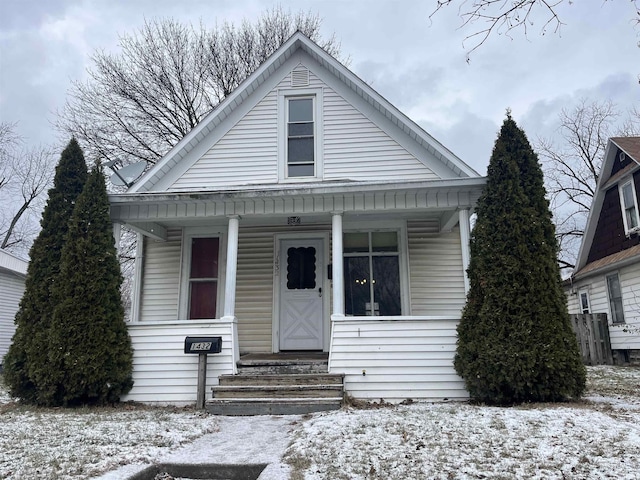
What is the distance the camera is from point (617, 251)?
12.4 meters

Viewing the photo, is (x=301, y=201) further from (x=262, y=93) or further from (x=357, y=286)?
(x=262, y=93)

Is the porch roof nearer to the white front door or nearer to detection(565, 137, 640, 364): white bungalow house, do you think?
the white front door

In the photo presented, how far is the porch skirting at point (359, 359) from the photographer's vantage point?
20.6ft

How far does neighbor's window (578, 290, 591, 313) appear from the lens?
1422cm

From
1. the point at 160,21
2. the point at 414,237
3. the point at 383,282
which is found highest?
the point at 160,21

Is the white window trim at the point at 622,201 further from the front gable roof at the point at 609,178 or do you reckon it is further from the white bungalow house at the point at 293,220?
the white bungalow house at the point at 293,220

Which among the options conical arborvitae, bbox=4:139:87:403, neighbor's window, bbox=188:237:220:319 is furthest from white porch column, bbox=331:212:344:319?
conical arborvitae, bbox=4:139:87:403

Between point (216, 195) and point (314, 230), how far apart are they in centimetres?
218

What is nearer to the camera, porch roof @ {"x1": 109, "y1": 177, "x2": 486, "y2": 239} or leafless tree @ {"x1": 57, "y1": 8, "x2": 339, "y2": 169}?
porch roof @ {"x1": 109, "y1": 177, "x2": 486, "y2": 239}

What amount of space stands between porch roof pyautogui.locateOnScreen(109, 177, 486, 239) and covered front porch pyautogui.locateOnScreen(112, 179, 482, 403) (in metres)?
0.02

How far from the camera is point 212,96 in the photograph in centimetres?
1845

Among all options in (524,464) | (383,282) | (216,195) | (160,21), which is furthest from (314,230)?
(160,21)

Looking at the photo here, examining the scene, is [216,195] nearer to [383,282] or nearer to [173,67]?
[383,282]

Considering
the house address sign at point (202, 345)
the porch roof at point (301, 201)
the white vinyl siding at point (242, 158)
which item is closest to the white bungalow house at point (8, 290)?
the white vinyl siding at point (242, 158)
